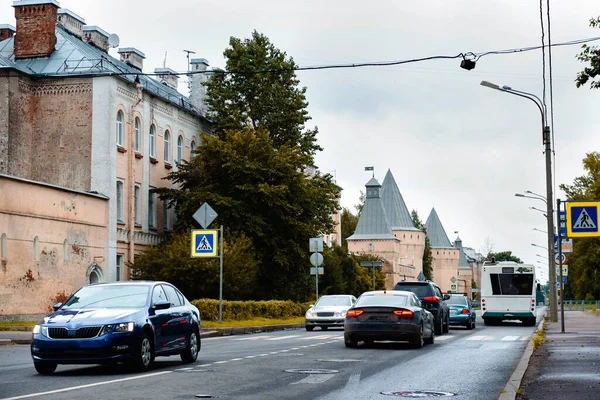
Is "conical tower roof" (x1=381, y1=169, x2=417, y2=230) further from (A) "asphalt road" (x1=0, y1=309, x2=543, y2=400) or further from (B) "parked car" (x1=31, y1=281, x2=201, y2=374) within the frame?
(B) "parked car" (x1=31, y1=281, x2=201, y2=374)

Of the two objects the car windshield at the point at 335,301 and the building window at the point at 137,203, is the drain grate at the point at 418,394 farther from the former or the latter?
the building window at the point at 137,203

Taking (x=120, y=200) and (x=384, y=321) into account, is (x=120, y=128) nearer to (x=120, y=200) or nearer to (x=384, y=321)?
(x=120, y=200)

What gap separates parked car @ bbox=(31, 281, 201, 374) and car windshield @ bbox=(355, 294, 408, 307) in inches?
262

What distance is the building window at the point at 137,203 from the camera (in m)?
50.6

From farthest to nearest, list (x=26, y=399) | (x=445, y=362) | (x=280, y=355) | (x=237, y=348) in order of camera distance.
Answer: (x=237, y=348), (x=280, y=355), (x=445, y=362), (x=26, y=399)

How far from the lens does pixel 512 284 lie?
142ft

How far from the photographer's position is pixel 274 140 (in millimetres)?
59906

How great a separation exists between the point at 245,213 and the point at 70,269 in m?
11.4

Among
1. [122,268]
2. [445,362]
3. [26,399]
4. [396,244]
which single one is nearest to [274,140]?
[122,268]

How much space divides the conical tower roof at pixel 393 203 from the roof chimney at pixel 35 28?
103 metres

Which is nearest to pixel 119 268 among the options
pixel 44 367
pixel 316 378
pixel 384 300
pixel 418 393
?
pixel 384 300

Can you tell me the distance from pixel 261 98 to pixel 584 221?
128 feet

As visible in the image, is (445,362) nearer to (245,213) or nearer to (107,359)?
(107,359)

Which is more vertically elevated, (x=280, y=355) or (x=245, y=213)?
(x=245, y=213)
